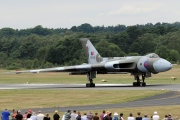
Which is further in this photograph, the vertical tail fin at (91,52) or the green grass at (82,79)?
the green grass at (82,79)

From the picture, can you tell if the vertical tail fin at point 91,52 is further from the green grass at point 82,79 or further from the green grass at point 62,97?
the green grass at point 62,97

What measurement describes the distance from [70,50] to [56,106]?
3897 inches

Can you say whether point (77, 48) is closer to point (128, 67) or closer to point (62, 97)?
point (128, 67)

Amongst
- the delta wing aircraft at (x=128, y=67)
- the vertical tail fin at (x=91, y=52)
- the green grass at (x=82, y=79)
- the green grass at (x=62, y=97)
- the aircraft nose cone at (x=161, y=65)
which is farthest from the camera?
the green grass at (x=82, y=79)

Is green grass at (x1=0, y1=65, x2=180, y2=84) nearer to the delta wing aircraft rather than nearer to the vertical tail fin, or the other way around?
the vertical tail fin

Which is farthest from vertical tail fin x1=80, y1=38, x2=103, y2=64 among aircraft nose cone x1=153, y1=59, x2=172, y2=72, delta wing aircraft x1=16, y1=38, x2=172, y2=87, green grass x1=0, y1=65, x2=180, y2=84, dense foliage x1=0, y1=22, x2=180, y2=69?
dense foliage x1=0, y1=22, x2=180, y2=69

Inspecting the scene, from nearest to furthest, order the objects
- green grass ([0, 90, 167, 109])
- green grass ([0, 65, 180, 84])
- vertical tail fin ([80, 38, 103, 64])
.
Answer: green grass ([0, 90, 167, 109]) → vertical tail fin ([80, 38, 103, 64]) → green grass ([0, 65, 180, 84])

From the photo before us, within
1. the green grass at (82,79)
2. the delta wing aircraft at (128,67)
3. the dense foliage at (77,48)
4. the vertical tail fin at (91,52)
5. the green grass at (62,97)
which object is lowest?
the green grass at (62,97)

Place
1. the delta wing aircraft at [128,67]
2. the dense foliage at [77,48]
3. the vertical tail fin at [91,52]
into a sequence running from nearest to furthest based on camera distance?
the delta wing aircraft at [128,67] < the vertical tail fin at [91,52] < the dense foliage at [77,48]

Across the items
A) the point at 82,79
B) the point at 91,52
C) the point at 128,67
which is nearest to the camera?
the point at 128,67

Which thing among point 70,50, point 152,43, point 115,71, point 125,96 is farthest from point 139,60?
point 152,43

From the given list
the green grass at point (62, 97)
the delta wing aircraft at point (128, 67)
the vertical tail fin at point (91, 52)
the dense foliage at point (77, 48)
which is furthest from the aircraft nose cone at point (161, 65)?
the dense foliage at point (77, 48)

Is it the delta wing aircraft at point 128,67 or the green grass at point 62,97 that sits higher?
the delta wing aircraft at point 128,67

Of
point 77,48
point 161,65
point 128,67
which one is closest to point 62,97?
point 161,65
